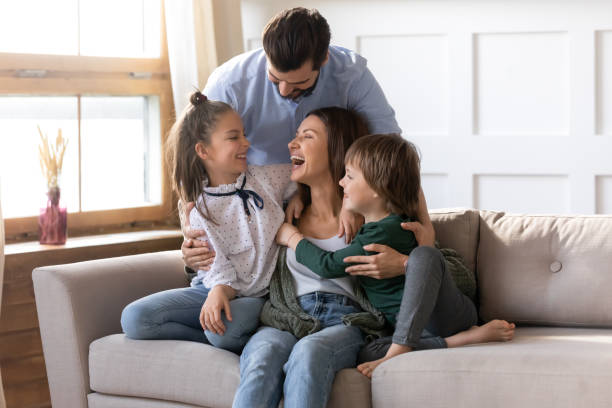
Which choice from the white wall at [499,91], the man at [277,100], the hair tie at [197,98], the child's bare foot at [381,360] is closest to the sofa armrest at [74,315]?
the man at [277,100]

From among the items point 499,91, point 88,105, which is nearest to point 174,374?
point 88,105

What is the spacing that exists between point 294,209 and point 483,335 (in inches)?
24.7

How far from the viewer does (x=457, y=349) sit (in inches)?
74.7

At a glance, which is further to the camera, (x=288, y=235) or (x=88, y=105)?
(x=88, y=105)

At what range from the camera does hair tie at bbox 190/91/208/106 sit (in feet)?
7.40

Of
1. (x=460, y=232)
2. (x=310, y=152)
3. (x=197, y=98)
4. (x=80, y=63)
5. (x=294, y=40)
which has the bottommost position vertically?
(x=460, y=232)

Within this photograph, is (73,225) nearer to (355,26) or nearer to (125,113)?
(125,113)

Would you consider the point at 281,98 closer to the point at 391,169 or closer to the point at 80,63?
the point at 391,169

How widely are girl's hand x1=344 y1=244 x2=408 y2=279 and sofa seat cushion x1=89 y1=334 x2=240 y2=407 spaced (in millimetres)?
379

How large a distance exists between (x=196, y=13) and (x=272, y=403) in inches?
69.5

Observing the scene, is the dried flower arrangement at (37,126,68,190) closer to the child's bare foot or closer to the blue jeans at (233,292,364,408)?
the blue jeans at (233,292,364,408)

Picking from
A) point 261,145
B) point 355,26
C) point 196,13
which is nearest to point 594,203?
point 355,26

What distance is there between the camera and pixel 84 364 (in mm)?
2172

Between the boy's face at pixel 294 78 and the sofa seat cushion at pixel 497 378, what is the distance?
0.73 metres
